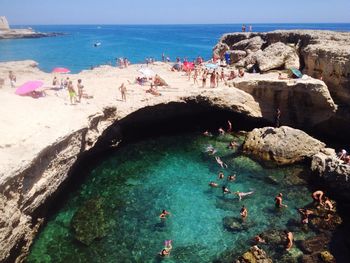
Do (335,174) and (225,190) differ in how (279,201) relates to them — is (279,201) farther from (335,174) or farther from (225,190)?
(335,174)

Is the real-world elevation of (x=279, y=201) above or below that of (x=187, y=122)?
below

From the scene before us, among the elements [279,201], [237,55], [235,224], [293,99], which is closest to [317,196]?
[279,201]

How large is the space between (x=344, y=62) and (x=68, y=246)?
63.4ft

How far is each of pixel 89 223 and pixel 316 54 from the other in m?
19.0

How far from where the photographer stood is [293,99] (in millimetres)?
23891

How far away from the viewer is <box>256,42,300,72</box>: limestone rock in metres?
27.8

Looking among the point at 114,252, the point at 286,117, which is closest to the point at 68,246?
the point at 114,252

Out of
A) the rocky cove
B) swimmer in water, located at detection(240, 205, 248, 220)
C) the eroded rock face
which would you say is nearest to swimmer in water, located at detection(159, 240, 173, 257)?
swimmer in water, located at detection(240, 205, 248, 220)

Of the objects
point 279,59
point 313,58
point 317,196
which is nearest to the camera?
point 317,196

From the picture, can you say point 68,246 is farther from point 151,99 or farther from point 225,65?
point 225,65

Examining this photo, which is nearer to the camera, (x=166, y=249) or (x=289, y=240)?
(x=166, y=249)

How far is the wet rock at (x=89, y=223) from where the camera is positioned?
14.9 m

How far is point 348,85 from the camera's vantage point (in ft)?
72.2

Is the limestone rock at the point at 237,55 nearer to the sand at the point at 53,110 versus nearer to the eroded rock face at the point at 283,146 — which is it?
the sand at the point at 53,110
